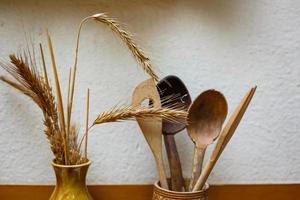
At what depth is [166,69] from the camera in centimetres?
78

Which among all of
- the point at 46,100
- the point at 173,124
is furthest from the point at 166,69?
the point at 46,100

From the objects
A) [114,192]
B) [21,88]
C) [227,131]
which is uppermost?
[21,88]

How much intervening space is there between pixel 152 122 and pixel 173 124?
0.06 m

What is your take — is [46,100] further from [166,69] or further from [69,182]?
[166,69]

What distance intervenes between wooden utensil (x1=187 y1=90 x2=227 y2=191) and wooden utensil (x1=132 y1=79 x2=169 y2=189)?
6 centimetres

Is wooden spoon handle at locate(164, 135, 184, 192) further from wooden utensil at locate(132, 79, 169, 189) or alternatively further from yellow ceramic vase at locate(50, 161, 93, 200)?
yellow ceramic vase at locate(50, 161, 93, 200)

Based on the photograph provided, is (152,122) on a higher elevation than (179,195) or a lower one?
higher

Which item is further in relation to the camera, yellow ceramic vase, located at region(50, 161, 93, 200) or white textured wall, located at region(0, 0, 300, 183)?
white textured wall, located at region(0, 0, 300, 183)

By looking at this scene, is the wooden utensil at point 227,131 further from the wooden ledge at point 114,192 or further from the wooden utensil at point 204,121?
the wooden ledge at point 114,192

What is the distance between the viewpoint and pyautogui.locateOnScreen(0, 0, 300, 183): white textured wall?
2.54 feet

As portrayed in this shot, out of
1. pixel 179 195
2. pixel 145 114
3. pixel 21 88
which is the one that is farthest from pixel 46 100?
pixel 179 195

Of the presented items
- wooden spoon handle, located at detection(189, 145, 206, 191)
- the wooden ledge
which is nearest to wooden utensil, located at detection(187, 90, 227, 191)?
wooden spoon handle, located at detection(189, 145, 206, 191)

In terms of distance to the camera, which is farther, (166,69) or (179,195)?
(166,69)

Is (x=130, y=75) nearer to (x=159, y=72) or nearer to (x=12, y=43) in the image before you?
(x=159, y=72)
